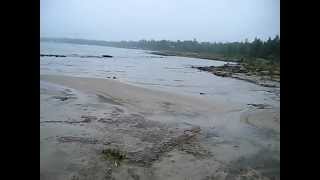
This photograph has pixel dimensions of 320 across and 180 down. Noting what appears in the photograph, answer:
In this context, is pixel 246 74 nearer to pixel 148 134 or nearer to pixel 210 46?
pixel 210 46

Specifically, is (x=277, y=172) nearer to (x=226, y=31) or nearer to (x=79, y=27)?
(x=226, y=31)

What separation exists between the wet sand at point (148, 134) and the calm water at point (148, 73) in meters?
0.04

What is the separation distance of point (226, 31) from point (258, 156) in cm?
75

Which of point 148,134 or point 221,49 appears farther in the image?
point 221,49

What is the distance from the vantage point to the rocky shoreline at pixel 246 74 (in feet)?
6.09

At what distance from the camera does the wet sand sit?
68.7 inches

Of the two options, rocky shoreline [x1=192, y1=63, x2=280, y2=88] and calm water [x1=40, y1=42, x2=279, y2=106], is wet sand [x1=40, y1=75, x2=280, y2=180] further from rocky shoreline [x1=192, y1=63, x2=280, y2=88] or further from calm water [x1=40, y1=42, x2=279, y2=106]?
rocky shoreline [x1=192, y1=63, x2=280, y2=88]

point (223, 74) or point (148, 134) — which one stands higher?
point (223, 74)

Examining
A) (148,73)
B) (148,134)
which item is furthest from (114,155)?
(148,73)

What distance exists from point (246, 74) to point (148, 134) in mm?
688

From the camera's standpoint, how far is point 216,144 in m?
1.80

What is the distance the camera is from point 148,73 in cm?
193

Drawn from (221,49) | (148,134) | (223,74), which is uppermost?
(221,49)
